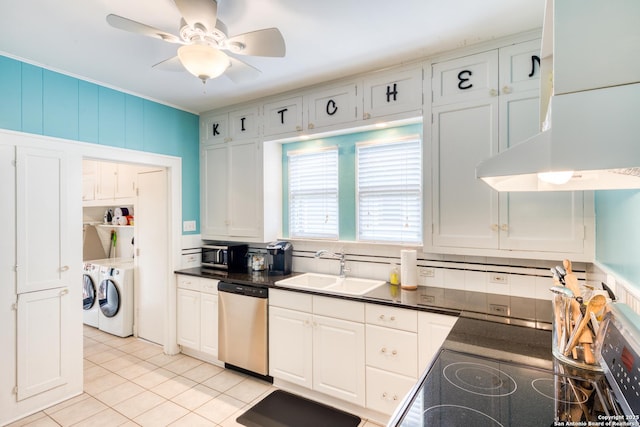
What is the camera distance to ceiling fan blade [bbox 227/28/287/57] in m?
1.68

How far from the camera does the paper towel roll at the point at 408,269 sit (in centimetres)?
252

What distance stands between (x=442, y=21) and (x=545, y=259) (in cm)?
166

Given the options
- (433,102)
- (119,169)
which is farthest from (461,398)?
(119,169)

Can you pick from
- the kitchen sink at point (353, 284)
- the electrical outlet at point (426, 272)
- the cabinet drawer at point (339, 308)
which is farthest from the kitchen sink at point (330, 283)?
the electrical outlet at point (426, 272)

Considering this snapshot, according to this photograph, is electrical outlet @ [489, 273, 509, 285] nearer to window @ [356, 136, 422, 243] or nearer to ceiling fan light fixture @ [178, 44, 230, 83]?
window @ [356, 136, 422, 243]

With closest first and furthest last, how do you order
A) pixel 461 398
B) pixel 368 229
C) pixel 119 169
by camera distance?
pixel 461 398 < pixel 368 229 < pixel 119 169

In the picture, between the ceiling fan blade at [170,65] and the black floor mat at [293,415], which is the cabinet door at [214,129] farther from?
the black floor mat at [293,415]

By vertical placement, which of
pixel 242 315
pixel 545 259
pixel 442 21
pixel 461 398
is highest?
pixel 442 21

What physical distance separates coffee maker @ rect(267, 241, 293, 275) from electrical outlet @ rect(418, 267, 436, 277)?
51.6 inches

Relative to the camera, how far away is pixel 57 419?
242cm

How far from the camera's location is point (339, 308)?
242 centimetres

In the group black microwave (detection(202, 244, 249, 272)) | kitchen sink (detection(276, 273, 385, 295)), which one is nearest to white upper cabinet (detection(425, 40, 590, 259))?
kitchen sink (detection(276, 273, 385, 295))

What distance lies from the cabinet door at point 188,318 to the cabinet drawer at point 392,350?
1.93 metres

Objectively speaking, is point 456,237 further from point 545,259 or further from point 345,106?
point 345,106
